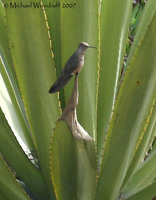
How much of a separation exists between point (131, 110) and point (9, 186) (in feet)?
1.15

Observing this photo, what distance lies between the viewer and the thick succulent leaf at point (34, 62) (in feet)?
3.74

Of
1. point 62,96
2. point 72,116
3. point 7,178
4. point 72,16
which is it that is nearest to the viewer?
point 72,116

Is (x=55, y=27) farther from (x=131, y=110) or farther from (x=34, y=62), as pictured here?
(x=131, y=110)

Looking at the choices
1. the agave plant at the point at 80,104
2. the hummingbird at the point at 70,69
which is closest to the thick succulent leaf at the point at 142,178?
the agave plant at the point at 80,104

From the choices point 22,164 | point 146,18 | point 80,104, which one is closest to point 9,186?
point 22,164

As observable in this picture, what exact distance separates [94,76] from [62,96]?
14cm

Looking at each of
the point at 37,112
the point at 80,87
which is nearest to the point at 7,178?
the point at 37,112

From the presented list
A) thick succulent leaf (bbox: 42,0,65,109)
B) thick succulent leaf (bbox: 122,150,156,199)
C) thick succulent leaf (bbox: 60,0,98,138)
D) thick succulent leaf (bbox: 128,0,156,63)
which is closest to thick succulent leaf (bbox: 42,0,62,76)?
thick succulent leaf (bbox: 42,0,65,109)

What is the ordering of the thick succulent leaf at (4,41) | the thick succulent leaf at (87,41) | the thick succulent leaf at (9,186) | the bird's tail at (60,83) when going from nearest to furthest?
the bird's tail at (60,83), the thick succulent leaf at (9,186), the thick succulent leaf at (87,41), the thick succulent leaf at (4,41)

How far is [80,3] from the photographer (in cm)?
124

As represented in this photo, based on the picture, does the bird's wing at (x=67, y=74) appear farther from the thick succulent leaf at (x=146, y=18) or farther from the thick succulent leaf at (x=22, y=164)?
the thick succulent leaf at (x=146, y=18)

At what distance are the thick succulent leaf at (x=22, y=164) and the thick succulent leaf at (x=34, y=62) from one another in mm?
124

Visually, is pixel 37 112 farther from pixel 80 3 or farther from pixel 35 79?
pixel 80 3

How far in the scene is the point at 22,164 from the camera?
1.30 metres
